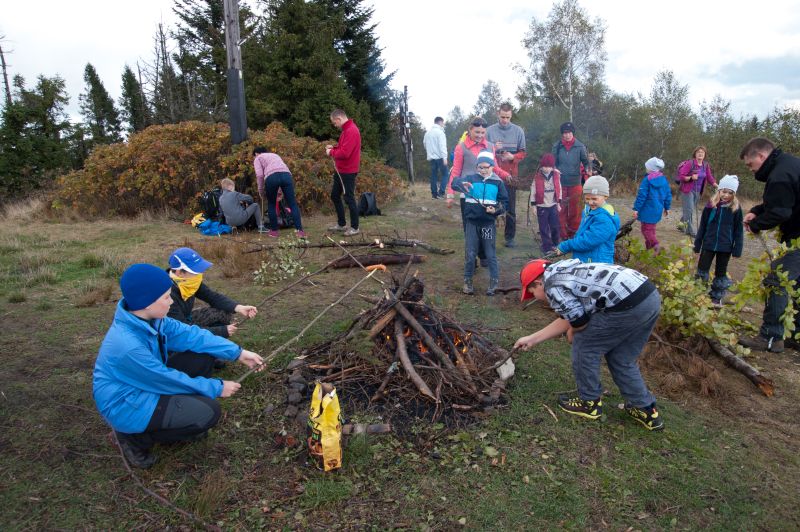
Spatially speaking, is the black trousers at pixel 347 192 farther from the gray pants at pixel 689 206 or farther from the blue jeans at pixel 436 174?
the gray pants at pixel 689 206

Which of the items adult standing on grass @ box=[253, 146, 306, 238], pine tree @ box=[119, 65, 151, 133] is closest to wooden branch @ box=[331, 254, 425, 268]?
adult standing on grass @ box=[253, 146, 306, 238]

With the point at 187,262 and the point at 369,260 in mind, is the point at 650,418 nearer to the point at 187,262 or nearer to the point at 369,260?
the point at 187,262

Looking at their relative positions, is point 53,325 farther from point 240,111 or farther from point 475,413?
point 240,111

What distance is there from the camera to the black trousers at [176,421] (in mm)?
2830

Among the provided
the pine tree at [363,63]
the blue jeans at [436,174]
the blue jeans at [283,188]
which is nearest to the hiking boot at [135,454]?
the blue jeans at [283,188]

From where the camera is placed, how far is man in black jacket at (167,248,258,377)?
3395mm

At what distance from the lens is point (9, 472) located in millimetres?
2920

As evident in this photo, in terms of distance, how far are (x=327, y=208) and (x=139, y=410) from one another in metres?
8.77

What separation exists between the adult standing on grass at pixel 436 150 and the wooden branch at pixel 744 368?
8614 mm

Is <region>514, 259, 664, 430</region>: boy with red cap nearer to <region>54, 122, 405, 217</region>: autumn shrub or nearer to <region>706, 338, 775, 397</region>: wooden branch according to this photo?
<region>706, 338, 775, 397</region>: wooden branch

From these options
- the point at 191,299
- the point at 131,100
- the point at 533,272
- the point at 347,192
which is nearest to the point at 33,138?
the point at 131,100

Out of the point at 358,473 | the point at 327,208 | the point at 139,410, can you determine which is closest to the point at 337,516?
the point at 358,473

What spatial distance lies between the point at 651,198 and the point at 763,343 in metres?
3.25

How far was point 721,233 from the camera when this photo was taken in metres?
5.95
